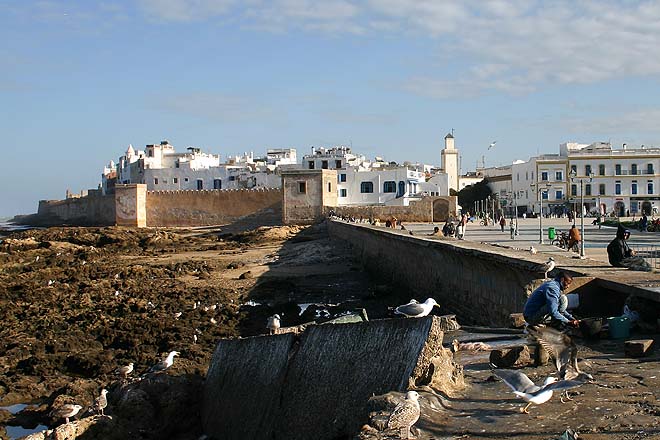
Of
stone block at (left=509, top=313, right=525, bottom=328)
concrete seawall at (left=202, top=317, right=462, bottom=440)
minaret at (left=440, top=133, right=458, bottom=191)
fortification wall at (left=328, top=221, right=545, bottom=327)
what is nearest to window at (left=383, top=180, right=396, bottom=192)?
minaret at (left=440, top=133, right=458, bottom=191)

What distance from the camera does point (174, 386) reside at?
936cm

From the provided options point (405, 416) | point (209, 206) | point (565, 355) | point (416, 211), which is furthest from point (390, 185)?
point (405, 416)

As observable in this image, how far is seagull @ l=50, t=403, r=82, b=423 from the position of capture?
881cm

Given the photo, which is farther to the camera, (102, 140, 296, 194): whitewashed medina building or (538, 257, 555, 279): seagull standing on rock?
(102, 140, 296, 194): whitewashed medina building

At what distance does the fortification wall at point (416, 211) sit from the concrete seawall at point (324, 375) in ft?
138

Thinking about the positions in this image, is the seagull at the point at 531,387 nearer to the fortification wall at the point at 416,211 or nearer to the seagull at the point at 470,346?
the seagull at the point at 470,346

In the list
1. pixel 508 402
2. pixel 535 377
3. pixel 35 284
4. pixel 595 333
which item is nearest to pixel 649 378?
pixel 535 377

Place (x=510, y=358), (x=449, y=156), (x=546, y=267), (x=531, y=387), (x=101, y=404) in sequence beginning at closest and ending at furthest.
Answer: (x=531, y=387) < (x=510, y=358) < (x=101, y=404) < (x=546, y=267) < (x=449, y=156)

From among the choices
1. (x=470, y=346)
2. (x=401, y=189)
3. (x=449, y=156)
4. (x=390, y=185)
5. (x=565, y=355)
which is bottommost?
(x=470, y=346)

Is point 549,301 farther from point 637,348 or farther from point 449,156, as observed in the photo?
point 449,156

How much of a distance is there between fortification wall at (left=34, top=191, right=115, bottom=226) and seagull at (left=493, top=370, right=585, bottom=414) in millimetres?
65781

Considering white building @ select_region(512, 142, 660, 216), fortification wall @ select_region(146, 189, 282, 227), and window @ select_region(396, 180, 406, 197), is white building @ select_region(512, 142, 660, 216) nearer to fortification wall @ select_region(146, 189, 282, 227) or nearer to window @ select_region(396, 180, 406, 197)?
window @ select_region(396, 180, 406, 197)

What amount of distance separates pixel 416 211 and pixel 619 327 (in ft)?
138

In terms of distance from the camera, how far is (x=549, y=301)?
24.6ft
